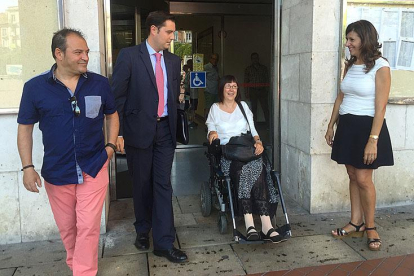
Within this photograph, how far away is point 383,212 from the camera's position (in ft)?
15.9

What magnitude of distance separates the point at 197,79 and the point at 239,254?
704 cm

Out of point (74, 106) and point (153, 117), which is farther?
point (153, 117)

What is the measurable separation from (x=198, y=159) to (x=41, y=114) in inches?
197

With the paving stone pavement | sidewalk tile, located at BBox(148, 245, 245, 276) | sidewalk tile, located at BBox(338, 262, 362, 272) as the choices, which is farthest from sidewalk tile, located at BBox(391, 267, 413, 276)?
sidewalk tile, located at BBox(148, 245, 245, 276)

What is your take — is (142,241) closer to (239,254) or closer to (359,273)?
(239,254)

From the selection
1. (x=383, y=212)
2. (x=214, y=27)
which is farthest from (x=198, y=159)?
(x=214, y=27)

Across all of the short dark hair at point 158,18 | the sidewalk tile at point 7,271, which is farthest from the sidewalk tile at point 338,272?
the sidewalk tile at point 7,271

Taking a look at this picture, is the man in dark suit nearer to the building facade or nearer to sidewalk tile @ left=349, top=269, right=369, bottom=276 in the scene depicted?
the building facade

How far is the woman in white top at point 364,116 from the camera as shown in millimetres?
3645

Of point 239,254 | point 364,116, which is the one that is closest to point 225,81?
point 364,116

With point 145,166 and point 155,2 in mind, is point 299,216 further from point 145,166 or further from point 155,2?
point 155,2

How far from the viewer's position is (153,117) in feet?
11.8

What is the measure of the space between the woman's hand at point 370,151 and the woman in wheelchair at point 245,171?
0.91m

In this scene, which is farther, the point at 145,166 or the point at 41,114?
the point at 145,166
